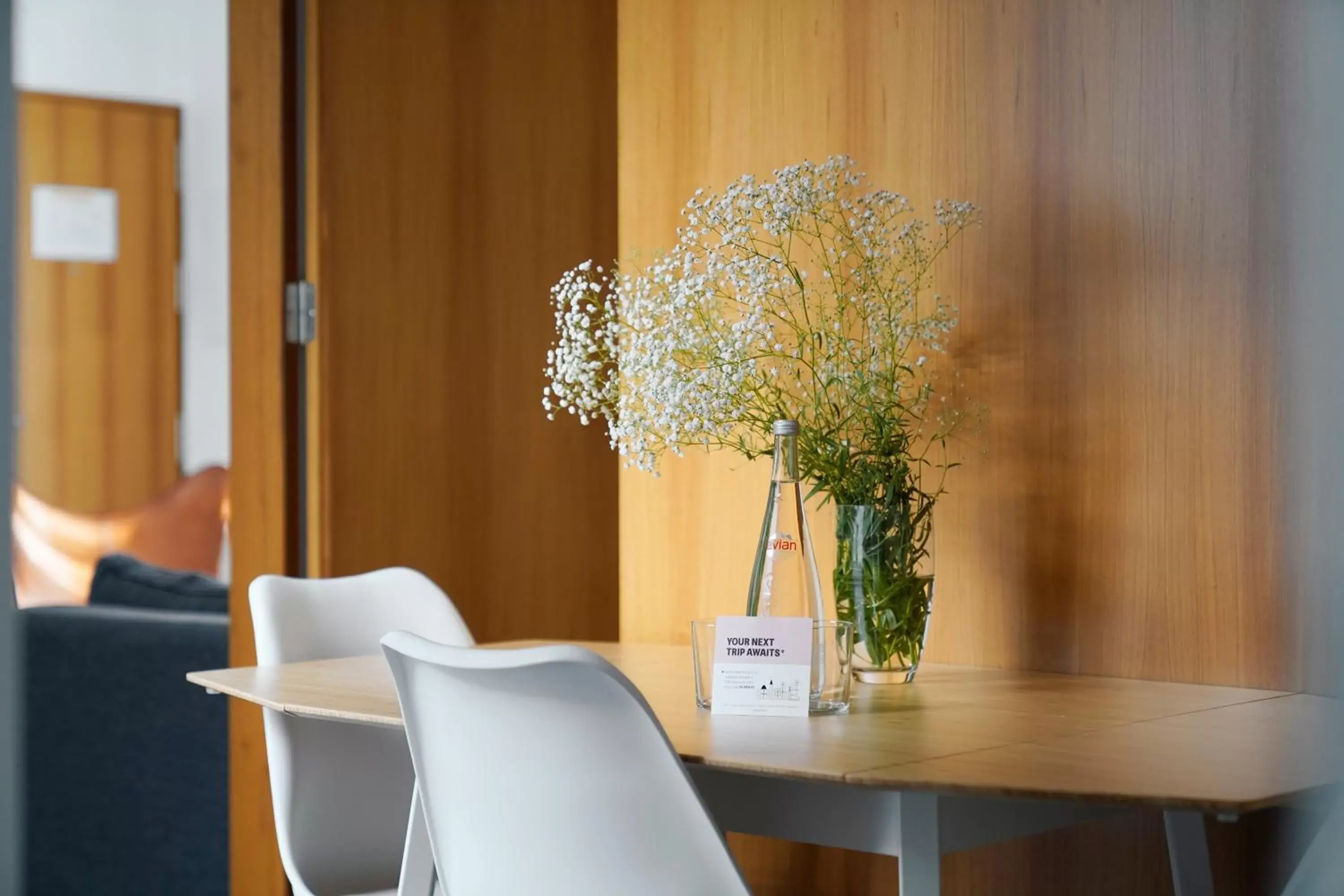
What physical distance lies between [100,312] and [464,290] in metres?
1.60

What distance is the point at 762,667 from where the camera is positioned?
5.26ft

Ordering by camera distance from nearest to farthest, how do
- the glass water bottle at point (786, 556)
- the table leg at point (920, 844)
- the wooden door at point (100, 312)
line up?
the table leg at point (920, 844), the glass water bottle at point (786, 556), the wooden door at point (100, 312)

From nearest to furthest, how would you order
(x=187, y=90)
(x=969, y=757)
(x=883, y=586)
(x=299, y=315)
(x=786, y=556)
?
1. (x=969, y=757)
2. (x=786, y=556)
3. (x=883, y=586)
4. (x=299, y=315)
5. (x=187, y=90)

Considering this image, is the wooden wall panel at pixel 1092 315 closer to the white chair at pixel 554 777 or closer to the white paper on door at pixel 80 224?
the white chair at pixel 554 777

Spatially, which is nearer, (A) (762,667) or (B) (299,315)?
(A) (762,667)

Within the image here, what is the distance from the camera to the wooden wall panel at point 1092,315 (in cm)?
187

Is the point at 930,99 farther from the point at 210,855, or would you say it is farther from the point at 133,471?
the point at 133,471

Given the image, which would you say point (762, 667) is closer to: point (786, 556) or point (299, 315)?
point (786, 556)

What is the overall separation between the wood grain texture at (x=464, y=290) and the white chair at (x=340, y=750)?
0.63 metres

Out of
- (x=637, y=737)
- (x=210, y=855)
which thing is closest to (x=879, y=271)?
(x=637, y=737)

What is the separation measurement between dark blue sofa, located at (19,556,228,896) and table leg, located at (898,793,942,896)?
2142 millimetres

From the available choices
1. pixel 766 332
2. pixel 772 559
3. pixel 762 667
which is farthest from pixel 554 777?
pixel 766 332

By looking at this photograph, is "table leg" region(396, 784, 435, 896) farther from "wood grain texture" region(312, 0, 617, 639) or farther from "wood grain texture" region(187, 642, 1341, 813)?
"wood grain texture" region(312, 0, 617, 639)

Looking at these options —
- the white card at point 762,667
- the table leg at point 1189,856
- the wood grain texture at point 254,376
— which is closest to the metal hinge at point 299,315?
the wood grain texture at point 254,376
